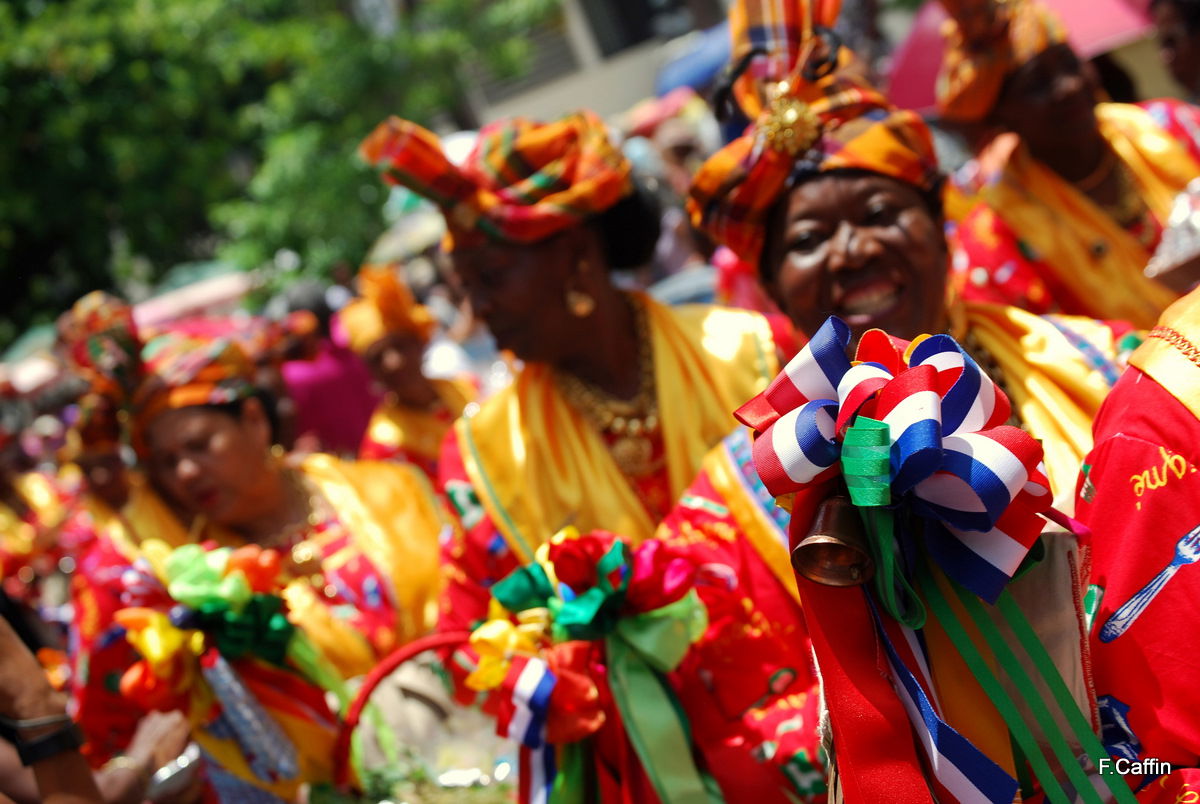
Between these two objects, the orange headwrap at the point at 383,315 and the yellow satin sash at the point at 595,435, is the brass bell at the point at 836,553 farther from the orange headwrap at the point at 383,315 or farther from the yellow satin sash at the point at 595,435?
the orange headwrap at the point at 383,315

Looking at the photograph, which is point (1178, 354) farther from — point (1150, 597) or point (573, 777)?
point (573, 777)

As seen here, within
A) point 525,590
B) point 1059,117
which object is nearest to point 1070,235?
point 1059,117

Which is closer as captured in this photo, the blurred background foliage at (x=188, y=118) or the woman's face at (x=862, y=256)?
the woman's face at (x=862, y=256)

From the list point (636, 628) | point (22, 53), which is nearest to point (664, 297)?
point (636, 628)

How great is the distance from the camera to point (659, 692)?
190 cm

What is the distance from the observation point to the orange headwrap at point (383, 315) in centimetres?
511

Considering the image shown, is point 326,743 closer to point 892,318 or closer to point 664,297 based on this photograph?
point 892,318

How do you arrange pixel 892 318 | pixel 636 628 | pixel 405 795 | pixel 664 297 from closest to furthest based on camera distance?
1. pixel 636 628
2. pixel 892 318
3. pixel 405 795
4. pixel 664 297

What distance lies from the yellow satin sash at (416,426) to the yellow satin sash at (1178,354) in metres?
3.71

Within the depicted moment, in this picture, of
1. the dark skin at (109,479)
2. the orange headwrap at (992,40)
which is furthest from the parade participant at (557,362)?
the dark skin at (109,479)

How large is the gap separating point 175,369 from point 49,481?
585cm

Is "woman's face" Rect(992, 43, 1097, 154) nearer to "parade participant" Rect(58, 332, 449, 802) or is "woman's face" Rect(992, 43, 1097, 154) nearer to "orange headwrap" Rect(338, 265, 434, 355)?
"parade participant" Rect(58, 332, 449, 802)

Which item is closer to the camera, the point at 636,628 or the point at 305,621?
the point at 636,628

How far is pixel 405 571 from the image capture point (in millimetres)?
3588
